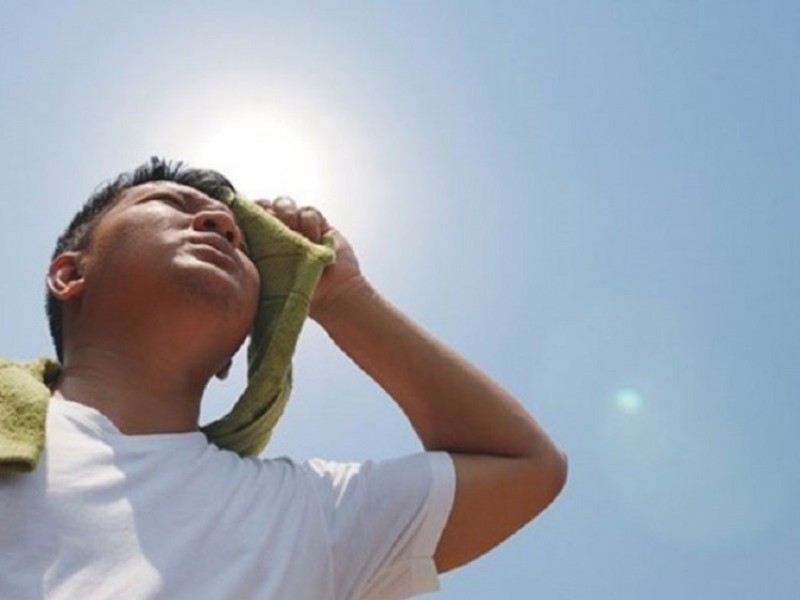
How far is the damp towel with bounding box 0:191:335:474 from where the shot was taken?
282cm

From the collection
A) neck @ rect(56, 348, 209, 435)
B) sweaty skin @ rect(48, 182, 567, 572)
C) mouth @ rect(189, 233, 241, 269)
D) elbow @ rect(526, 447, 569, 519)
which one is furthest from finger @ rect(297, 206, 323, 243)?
elbow @ rect(526, 447, 569, 519)

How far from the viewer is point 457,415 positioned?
278cm

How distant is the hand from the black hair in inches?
5.9

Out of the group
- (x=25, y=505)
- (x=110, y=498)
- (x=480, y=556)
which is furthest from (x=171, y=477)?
(x=480, y=556)

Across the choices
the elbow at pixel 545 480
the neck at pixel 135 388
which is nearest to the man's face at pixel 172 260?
the neck at pixel 135 388

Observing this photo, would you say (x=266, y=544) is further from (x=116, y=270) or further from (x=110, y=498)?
(x=116, y=270)

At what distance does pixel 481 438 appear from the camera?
2.75 meters

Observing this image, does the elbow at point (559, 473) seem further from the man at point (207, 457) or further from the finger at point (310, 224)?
the finger at point (310, 224)

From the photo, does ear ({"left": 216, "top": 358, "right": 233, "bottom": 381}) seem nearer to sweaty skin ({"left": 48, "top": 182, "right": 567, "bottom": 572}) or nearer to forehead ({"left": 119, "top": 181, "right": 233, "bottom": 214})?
sweaty skin ({"left": 48, "top": 182, "right": 567, "bottom": 572})

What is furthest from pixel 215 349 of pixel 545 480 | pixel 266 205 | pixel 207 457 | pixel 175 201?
pixel 545 480

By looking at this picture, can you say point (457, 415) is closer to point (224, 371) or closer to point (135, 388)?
point (224, 371)

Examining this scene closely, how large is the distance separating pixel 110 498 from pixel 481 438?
0.93 meters

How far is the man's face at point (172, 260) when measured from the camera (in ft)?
8.74

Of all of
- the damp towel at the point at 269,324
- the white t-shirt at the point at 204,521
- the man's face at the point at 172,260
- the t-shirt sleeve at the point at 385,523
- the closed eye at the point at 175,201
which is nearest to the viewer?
the white t-shirt at the point at 204,521
